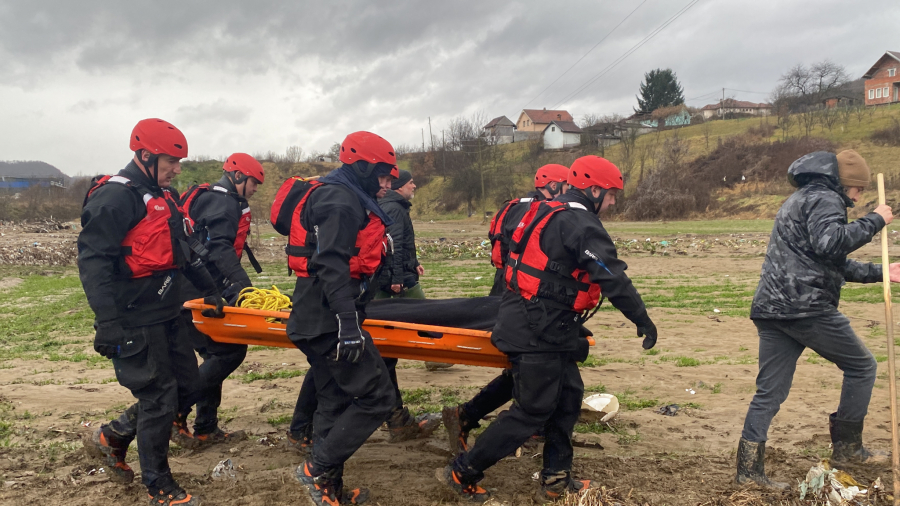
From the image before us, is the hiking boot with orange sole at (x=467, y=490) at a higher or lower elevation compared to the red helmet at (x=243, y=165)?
lower

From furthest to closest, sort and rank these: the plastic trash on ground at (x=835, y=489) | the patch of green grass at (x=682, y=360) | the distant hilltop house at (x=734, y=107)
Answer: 1. the distant hilltop house at (x=734, y=107)
2. the patch of green grass at (x=682, y=360)
3. the plastic trash on ground at (x=835, y=489)

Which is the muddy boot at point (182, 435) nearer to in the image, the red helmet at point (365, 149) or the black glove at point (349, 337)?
the black glove at point (349, 337)

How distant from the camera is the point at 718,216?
124ft

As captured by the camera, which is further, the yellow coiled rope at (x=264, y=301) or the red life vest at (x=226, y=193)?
the red life vest at (x=226, y=193)

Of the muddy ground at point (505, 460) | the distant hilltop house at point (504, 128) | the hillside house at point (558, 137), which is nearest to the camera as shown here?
the muddy ground at point (505, 460)

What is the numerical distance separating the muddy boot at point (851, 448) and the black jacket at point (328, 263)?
3.45 m

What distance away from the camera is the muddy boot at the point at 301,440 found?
4.71 meters

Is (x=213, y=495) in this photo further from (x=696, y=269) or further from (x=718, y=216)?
(x=718, y=216)

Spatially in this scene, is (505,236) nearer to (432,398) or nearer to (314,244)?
(432,398)

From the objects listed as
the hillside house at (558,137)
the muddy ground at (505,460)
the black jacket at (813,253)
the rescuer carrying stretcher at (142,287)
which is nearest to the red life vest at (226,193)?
the rescuer carrying stretcher at (142,287)

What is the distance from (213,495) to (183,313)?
4.05 feet

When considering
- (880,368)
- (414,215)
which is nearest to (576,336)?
(880,368)

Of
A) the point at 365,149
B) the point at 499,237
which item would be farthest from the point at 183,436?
the point at 499,237

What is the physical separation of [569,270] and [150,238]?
2579 mm
